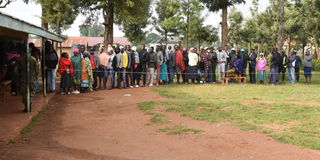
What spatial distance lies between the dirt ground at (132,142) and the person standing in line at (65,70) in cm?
401

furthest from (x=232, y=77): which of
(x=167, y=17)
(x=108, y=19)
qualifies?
(x=167, y=17)

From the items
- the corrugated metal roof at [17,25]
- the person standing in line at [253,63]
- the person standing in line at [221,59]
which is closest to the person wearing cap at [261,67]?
the person standing in line at [253,63]

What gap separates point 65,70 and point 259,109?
7.23 m

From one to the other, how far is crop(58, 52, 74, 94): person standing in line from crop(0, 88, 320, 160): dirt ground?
13.1 ft

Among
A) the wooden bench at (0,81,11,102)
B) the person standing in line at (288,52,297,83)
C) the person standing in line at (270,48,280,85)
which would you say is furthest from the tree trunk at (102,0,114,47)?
the wooden bench at (0,81,11,102)

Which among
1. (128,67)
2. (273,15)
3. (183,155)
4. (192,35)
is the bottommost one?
(183,155)

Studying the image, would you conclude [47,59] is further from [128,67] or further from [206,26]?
[206,26]

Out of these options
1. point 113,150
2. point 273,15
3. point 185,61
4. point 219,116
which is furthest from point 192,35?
point 113,150

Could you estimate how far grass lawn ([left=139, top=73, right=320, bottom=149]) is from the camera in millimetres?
7531

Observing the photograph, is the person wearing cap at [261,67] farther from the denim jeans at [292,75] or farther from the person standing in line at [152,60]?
the person standing in line at [152,60]

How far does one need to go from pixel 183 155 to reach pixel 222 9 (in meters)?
20.4

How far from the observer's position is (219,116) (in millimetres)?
9281

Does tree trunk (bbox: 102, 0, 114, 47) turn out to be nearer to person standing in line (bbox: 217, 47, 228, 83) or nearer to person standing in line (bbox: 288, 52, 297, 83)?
person standing in line (bbox: 217, 47, 228, 83)

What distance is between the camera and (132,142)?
682cm
